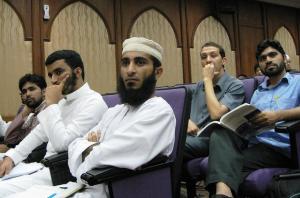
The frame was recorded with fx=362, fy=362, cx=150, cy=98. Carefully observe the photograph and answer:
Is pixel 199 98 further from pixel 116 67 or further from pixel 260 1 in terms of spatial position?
pixel 260 1

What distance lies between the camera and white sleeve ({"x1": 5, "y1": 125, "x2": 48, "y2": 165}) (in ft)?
7.42

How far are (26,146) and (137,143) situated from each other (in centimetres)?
114

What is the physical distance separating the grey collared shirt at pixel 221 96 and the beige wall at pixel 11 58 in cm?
272

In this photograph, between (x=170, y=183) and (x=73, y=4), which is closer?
(x=170, y=183)

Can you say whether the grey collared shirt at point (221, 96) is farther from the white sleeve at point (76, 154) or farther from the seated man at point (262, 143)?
the white sleeve at point (76, 154)

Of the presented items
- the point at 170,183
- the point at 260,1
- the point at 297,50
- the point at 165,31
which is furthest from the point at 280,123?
the point at 297,50

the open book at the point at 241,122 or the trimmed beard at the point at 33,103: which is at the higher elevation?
the trimmed beard at the point at 33,103

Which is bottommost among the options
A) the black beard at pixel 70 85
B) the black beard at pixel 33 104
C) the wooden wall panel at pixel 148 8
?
the black beard at pixel 33 104

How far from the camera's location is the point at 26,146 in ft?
7.62

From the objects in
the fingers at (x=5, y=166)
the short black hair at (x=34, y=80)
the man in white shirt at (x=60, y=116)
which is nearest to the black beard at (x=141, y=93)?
the man in white shirt at (x=60, y=116)

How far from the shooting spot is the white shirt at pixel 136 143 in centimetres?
145

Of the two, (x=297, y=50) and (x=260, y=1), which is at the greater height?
(x=260, y=1)

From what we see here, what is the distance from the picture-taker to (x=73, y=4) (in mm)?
5031

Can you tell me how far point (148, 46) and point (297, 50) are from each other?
22.6ft
